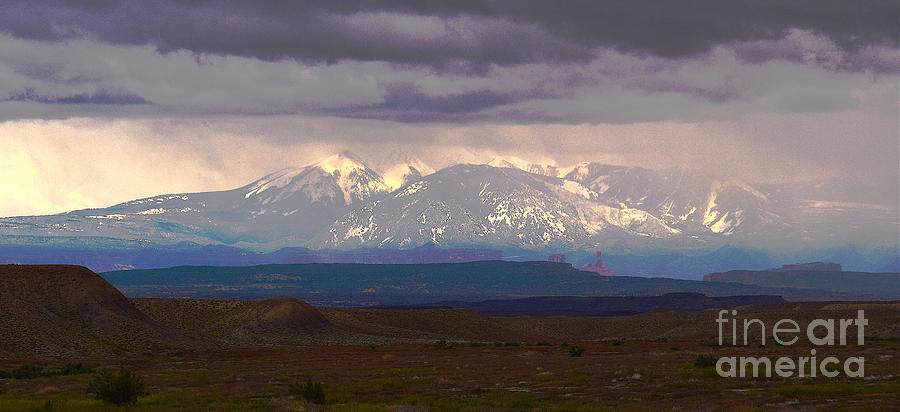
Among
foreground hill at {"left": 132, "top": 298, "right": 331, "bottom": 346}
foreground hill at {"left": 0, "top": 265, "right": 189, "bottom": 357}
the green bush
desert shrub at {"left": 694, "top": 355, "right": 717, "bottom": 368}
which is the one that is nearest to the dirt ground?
desert shrub at {"left": 694, "top": 355, "right": 717, "bottom": 368}

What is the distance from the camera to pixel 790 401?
53312 millimetres

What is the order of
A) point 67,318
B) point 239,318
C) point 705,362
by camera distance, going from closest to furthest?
1. point 705,362
2. point 67,318
3. point 239,318

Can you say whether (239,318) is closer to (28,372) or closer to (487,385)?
(28,372)

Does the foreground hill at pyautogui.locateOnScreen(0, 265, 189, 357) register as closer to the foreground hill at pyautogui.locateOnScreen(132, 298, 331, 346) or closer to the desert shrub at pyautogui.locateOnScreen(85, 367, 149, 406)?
the foreground hill at pyautogui.locateOnScreen(132, 298, 331, 346)

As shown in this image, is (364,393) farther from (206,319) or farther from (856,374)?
(206,319)

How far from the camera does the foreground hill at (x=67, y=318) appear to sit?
11169 cm

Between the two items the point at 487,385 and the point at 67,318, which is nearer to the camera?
the point at 487,385

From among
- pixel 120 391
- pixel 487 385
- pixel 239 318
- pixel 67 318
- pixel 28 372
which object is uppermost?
pixel 67 318

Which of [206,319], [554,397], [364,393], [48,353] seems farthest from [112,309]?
[554,397]

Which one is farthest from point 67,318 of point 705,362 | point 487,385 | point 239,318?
point 705,362

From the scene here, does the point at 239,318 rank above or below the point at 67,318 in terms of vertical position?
below

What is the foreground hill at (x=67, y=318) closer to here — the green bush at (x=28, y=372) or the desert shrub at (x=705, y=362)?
the green bush at (x=28, y=372)

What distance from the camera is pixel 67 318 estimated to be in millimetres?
124312

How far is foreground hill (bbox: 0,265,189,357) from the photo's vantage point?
4397 inches
